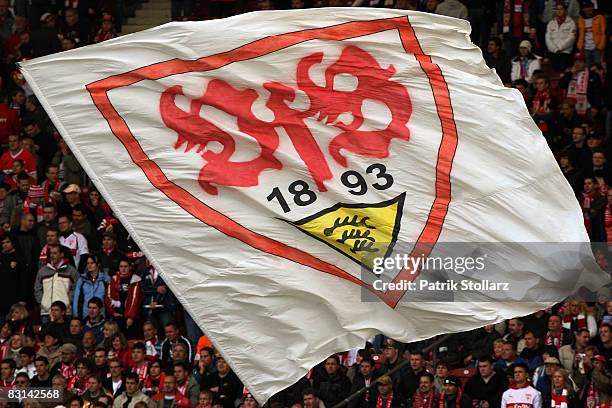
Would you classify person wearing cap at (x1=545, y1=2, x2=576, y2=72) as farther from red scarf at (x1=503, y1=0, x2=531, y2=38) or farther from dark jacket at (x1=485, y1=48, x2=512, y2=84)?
dark jacket at (x1=485, y1=48, x2=512, y2=84)

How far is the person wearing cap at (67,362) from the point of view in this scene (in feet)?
68.1

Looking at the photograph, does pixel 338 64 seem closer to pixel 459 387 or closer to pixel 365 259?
pixel 365 259

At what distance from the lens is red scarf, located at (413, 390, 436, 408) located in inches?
715

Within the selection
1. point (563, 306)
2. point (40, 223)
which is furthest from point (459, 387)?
point (40, 223)

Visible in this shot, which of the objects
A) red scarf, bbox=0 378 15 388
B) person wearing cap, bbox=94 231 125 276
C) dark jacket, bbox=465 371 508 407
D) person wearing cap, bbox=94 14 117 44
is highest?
person wearing cap, bbox=94 14 117 44

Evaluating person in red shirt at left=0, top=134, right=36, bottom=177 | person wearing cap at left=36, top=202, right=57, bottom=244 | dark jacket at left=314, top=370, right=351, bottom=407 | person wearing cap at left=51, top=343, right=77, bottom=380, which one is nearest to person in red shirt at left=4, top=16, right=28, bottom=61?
person in red shirt at left=0, top=134, right=36, bottom=177

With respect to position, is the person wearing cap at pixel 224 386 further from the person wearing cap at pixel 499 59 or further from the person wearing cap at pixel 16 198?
the person wearing cap at pixel 499 59

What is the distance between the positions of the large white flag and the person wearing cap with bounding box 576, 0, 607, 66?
1245cm

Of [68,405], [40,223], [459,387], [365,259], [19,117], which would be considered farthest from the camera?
[19,117]

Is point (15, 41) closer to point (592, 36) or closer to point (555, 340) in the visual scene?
point (592, 36)

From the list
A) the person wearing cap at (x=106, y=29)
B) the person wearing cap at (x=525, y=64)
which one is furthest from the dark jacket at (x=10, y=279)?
the person wearing cap at (x=525, y=64)

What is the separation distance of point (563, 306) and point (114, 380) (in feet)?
18.7

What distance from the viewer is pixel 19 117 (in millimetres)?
26109

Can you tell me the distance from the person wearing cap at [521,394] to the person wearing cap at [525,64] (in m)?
7.52
